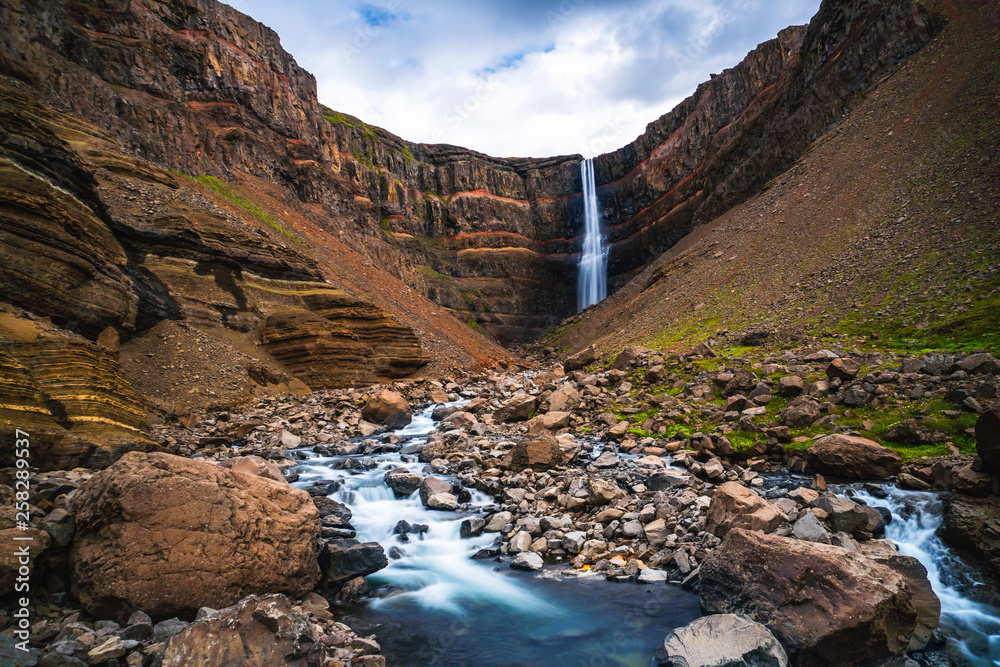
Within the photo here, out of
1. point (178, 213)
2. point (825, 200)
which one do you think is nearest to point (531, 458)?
point (178, 213)

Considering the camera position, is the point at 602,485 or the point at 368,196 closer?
the point at 602,485

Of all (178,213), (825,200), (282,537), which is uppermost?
(825,200)

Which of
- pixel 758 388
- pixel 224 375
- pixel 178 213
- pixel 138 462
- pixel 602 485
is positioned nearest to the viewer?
pixel 138 462

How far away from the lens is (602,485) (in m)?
9.45

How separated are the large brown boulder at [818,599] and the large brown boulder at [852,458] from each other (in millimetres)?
4659

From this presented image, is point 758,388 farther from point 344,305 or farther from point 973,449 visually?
point 344,305

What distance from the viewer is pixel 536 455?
11625mm

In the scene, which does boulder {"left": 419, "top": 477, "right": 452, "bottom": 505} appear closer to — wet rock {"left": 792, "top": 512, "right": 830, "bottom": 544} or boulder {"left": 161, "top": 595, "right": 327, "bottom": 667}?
boulder {"left": 161, "top": 595, "right": 327, "bottom": 667}

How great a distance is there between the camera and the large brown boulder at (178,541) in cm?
506

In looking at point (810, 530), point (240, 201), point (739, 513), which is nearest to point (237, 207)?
point (240, 201)

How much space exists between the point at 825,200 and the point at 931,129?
245 inches

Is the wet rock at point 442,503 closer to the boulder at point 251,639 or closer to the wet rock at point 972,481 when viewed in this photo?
the boulder at point 251,639

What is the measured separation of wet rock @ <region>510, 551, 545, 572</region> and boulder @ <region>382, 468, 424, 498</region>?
12.2 ft
